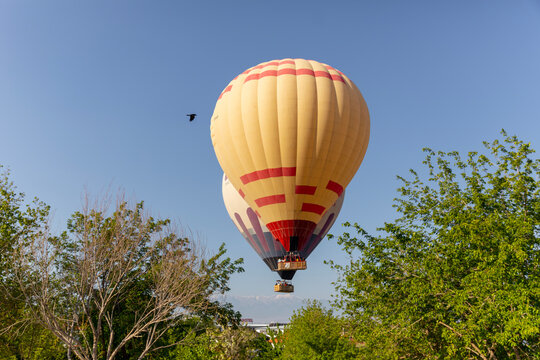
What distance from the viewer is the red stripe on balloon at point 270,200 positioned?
88.8ft

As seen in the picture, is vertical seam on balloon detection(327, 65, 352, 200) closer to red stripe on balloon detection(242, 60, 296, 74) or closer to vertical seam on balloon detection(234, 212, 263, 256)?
red stripe on balloon detection(242, 60, 296, 74)

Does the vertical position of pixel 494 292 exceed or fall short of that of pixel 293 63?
it falls short

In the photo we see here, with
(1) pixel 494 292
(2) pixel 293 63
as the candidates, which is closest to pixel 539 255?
(1) pixel 494 292

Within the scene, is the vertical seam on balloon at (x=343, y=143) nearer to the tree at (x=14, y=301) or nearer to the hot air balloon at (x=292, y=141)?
the hot air balloon at (x=292, y=141)

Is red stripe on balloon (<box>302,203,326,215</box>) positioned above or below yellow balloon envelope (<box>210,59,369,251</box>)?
below

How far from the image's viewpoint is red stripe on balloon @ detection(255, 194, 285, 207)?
2706cm

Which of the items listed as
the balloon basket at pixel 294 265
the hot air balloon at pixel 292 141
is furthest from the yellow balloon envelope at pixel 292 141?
the balloon basket at pixel 294 265

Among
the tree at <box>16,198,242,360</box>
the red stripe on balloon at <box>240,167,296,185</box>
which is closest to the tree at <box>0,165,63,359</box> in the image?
the tree at <box>16,198,242,360</box>

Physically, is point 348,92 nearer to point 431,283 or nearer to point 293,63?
point 293,63

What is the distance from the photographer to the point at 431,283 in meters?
14.4

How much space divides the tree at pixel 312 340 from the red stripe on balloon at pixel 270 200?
29.4ft

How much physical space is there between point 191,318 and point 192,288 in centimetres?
505

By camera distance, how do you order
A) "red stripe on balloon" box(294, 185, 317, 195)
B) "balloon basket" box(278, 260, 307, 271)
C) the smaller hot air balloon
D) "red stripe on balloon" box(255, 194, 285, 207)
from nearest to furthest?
1. "red stripe on balloon" box(294, 185, 317, 195)
2. "red stripe on balloon" box(255, 194, 285, 207)
3. "balloon basket" box(278, 260, 307, 271)
4. the smaller hot air balloon

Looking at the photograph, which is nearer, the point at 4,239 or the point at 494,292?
the point at 494,292
